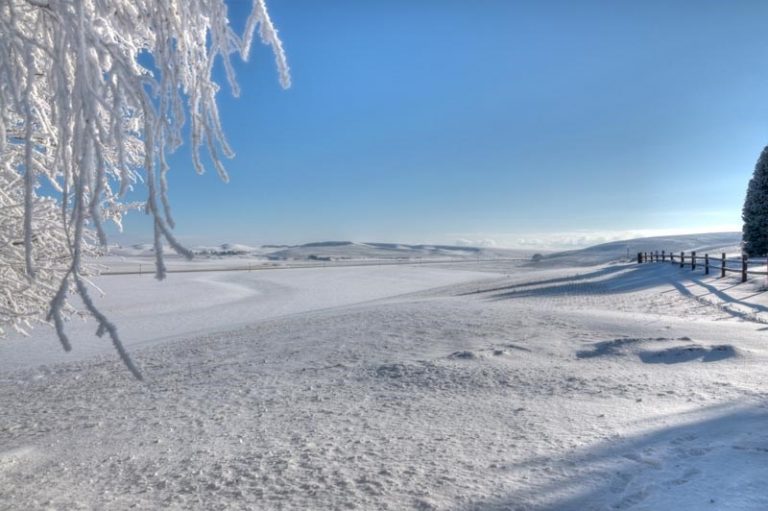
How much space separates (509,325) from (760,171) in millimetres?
22886

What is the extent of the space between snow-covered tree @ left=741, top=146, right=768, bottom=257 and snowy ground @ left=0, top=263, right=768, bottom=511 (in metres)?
19.8

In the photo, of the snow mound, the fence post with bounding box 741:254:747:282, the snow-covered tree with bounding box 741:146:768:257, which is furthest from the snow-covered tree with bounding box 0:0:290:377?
the snow-covered tree with bounding box 741:146:768:257

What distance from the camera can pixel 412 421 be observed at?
481 centimetres

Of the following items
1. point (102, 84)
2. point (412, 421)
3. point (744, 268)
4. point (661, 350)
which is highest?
point (102, 84)

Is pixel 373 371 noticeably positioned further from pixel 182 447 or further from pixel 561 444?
pixel 561 444

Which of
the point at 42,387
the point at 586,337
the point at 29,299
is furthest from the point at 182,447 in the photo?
the point at 586,337

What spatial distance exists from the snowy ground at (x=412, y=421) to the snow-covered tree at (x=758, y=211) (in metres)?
19.8

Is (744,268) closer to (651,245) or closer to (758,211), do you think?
(758,211)

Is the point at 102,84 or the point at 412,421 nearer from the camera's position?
the point at 102,84

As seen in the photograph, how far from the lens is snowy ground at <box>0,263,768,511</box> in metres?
3.39

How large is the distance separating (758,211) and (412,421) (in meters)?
27.9

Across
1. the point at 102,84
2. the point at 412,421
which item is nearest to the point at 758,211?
the point at 412,421

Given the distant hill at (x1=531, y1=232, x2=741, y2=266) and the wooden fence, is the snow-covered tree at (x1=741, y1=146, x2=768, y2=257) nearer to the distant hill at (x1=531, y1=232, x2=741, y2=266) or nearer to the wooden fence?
the wooden fence

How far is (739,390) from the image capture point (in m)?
5.09
